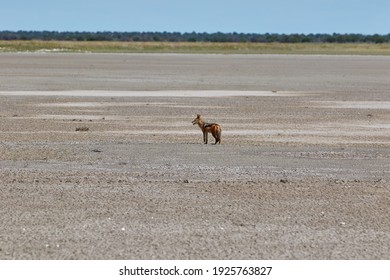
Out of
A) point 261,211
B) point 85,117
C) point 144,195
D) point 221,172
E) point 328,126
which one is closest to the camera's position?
point 261,211

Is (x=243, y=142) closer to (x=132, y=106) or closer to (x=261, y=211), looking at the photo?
(x=261, y=211)

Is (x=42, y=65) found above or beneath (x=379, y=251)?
beneath

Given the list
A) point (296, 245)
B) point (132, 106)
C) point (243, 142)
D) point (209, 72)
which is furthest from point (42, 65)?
point (296, 245)

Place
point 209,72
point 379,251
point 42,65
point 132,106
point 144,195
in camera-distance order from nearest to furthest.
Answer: point 379,251 → point 144,195 → point 132,106 → point 209,72 → point 42,65

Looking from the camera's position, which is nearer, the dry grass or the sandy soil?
the sandy soil

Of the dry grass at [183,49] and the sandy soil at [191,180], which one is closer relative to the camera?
Answer: the sandy soil at [191,180]

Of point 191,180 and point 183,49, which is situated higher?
point 191,180

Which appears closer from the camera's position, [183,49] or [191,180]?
[191,180]

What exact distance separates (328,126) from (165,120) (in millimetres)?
3798

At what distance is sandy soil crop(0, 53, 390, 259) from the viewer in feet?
35.0

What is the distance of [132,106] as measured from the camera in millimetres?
28922

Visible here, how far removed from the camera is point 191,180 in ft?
47.6

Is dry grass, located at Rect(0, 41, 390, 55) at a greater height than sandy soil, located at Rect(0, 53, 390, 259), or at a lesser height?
lesser

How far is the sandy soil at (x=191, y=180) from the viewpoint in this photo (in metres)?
10.7
